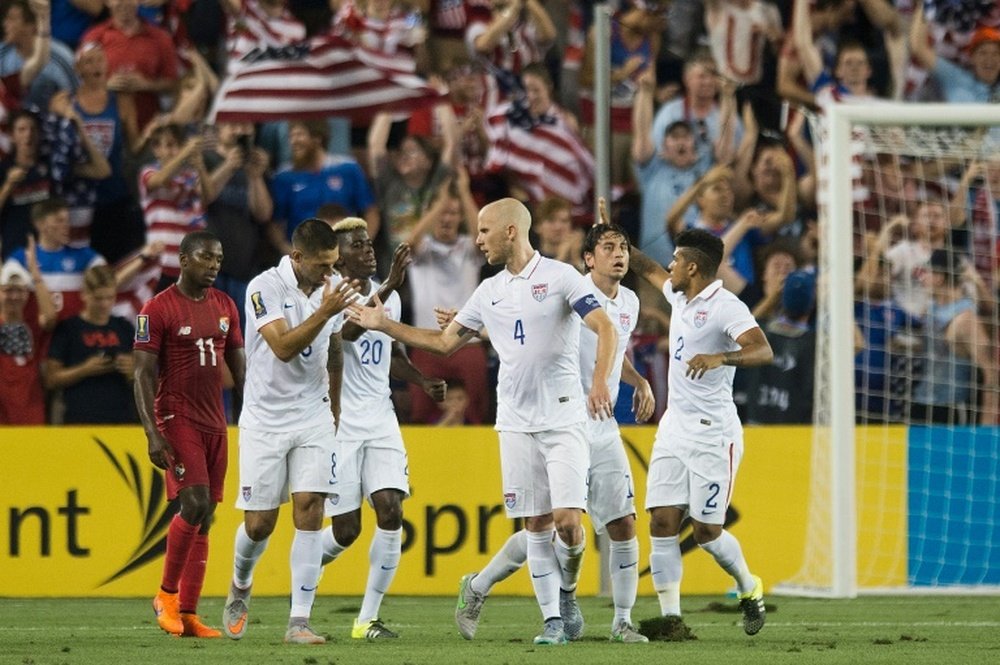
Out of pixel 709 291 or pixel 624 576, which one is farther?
pixel 624 576

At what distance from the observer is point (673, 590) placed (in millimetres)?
9766

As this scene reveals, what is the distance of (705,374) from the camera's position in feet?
31.9

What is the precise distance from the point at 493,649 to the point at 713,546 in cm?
140

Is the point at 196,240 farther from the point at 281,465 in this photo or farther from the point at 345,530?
the point at 345,530

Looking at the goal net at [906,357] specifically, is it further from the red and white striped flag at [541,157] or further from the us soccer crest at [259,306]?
the us soccer crest at [259,306]

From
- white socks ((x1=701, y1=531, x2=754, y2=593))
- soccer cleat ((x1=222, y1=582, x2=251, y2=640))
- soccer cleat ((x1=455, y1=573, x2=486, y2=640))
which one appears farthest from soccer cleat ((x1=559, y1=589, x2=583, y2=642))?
soccer cleat ((x1=222, y1=582, x2=251, y2=640))

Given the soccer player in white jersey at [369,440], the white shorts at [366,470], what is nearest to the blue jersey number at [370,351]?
the soccer player in white jersey at [369,440]

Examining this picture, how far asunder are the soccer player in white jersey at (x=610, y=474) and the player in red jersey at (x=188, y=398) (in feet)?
4.98

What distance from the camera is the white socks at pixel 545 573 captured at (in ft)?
30.5

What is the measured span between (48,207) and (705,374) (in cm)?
657

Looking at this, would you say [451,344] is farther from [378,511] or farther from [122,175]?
[122,175]

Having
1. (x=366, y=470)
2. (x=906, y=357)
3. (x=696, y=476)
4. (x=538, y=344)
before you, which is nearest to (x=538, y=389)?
(x=538, y=344)

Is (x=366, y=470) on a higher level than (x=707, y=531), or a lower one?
higher

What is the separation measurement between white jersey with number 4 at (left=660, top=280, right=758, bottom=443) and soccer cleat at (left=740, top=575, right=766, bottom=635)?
847 mm
